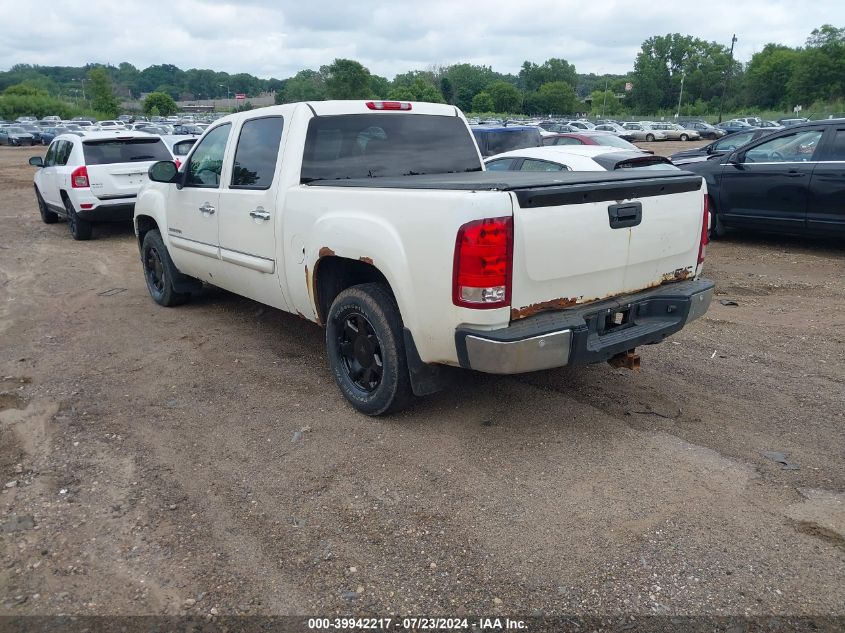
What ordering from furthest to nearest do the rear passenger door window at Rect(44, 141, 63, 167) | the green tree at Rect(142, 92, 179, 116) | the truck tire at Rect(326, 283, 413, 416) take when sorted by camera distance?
the green tree at Rect(142, 92, 179, 116), the rear passenger door window at Rect(44, 141, 63, 167), the truck tire at Rect(326, 283, 413, 416)

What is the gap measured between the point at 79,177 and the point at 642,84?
11893 cm

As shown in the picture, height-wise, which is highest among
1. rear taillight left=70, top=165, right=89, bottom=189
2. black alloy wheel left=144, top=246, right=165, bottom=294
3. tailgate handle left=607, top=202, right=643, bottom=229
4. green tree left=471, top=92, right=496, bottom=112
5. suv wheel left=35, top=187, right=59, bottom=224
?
green tree left=471, top=92, right=496, bottom=112

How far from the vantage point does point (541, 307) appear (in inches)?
141

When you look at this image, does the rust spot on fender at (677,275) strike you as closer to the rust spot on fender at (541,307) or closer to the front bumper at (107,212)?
the rust spot on fender at (541,307)

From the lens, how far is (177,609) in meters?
2.71

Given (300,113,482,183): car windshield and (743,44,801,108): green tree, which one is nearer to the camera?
(300,113,482,183): car windshield

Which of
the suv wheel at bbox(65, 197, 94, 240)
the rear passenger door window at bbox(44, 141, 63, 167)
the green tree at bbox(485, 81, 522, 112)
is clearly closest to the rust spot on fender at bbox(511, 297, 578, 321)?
the suv wheel at bbox(65, 197, 94, 240)

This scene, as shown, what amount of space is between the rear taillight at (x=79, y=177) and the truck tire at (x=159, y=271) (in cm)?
462

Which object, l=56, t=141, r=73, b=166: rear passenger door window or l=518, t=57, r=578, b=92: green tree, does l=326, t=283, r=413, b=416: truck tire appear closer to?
l=56, t=141, r=73, b=166: rear passenger door window

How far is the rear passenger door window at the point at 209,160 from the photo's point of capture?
18.2 feet

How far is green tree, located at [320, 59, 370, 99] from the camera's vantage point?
88.5 metres

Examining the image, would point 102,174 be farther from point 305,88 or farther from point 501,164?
point 305,88

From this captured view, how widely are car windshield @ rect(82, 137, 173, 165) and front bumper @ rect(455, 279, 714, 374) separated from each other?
9462mm

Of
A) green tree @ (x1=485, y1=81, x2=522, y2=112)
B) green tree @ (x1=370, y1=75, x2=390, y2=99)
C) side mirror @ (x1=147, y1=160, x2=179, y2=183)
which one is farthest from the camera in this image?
green tree @ (x1=370, y1=75, x2=390, y2=99)
